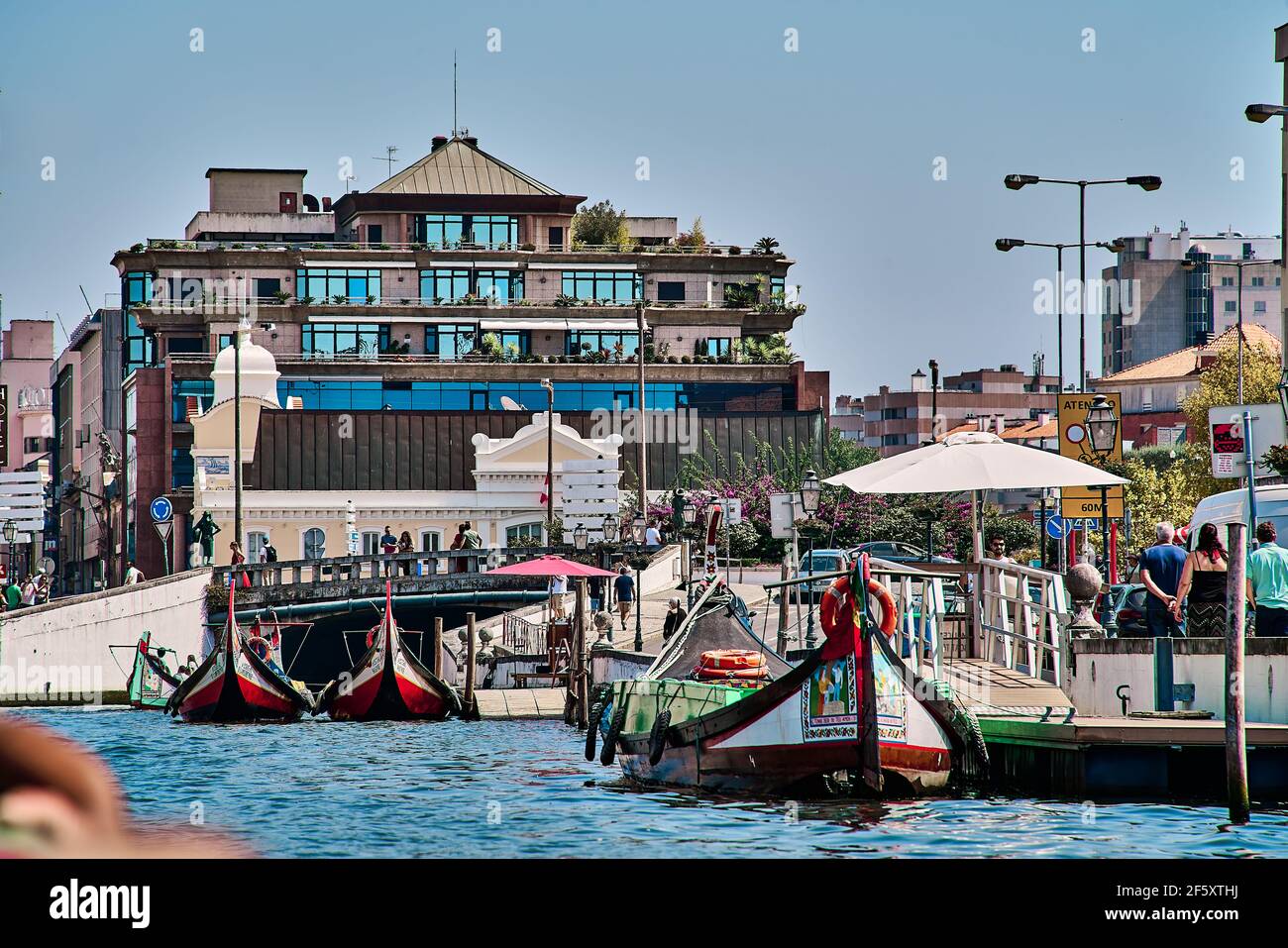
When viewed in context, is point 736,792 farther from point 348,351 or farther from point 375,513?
point 348,351

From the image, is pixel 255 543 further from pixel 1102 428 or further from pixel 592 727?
pixel 1102 428

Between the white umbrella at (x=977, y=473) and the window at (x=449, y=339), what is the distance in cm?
6946

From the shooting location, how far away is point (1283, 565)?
725 inches

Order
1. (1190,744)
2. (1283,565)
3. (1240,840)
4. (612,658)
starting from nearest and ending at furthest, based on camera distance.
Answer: (1240,840) → (1190,744) → (1283,565) → (612,658)

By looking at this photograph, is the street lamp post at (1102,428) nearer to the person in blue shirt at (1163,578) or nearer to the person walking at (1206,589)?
the person in blue shirt at (1163,578)

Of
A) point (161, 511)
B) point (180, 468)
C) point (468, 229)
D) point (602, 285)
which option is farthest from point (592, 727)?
point (468, 229)

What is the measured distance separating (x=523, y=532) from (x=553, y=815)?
50.5 m

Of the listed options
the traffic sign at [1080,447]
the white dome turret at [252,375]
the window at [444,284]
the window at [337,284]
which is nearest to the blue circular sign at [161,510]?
the white dome turret at [252,375]

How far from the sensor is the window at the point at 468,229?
9481 cm

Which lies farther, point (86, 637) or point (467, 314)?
point (467, 314)

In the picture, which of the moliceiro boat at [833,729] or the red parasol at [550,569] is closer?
the moliceiro boat at [833,729]

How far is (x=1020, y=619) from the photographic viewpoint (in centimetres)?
2259
